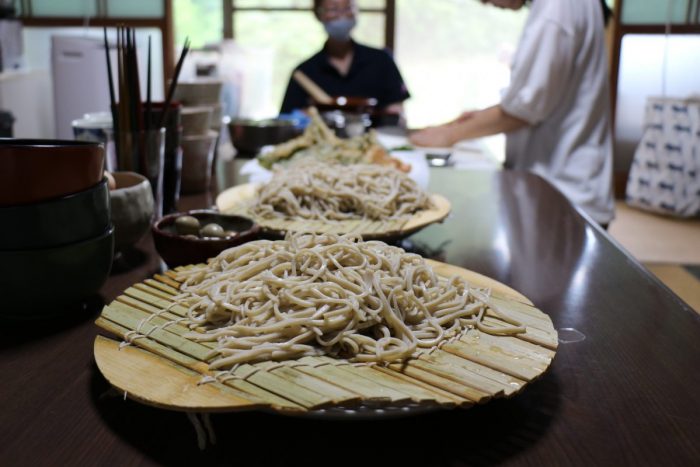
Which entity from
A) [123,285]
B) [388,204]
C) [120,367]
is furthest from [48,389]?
[388,204]

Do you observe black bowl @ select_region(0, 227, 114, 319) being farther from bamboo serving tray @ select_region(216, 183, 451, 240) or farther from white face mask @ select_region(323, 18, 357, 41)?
white face mask @ select_region(323, 18, 357, 41)

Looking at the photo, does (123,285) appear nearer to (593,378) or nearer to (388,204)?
(388,204)

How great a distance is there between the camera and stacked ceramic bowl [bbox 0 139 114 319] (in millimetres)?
832

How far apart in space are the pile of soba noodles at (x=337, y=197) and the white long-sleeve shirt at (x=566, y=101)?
1.31 m

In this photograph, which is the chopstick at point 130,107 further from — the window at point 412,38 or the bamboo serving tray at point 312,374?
the window at point 412,38

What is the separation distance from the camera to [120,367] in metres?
0.70

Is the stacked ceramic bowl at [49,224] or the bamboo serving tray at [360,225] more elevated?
the stacked ceramic bowl at [49,224]

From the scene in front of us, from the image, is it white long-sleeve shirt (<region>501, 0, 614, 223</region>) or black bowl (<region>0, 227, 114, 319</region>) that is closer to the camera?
black bowl (<region>0, 227, 114, 319</region>)

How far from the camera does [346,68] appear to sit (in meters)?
4.84

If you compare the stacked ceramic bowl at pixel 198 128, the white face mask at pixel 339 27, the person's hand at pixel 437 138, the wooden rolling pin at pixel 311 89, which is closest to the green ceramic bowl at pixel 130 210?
the stacked ceramic bowl at pixel 198 128

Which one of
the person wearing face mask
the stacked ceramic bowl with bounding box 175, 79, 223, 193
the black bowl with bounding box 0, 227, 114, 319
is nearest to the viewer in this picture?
the black bowl with bounding box 0, 227, 114, 319

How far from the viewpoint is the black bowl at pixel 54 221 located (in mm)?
834

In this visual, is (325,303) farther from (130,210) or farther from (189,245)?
(130,210)

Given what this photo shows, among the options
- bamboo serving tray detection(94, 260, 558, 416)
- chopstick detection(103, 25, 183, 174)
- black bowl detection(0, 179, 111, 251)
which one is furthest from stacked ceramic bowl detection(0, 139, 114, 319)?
chopstick detection(103, 25, 183, 174)
